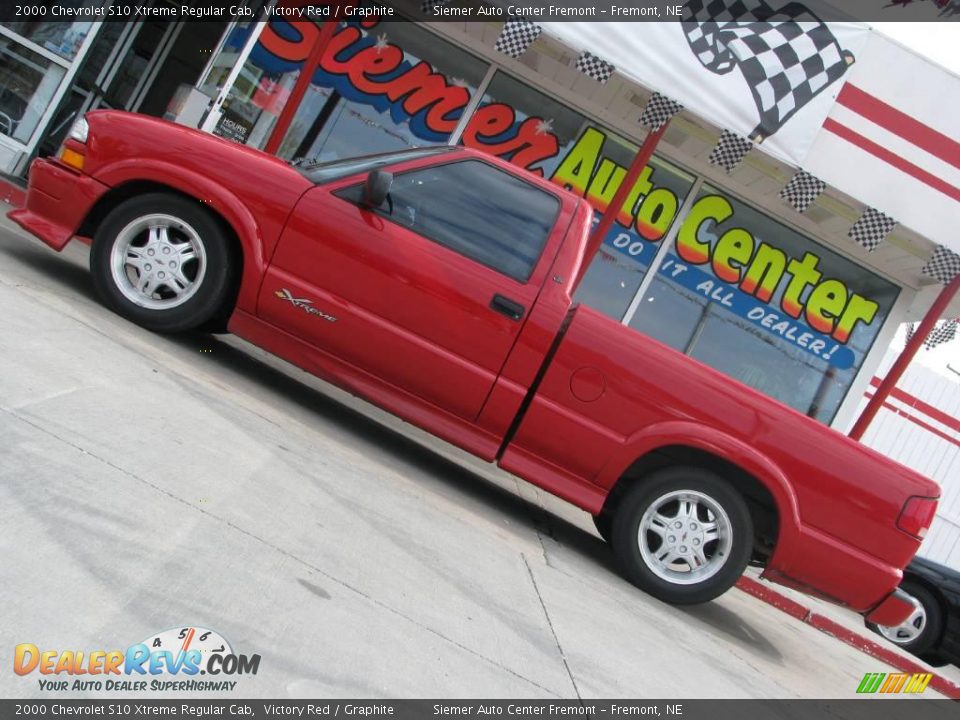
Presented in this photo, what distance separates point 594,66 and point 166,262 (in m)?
5.03

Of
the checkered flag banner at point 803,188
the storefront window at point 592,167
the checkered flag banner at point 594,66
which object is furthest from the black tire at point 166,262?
the storefront window at point 592,167

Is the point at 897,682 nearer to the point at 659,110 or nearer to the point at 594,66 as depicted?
the point at 659,110

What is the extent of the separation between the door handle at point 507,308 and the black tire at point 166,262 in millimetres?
1519

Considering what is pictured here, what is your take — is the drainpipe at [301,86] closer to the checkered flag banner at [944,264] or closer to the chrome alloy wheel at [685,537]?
the chrome alloy wheel at [685,537]

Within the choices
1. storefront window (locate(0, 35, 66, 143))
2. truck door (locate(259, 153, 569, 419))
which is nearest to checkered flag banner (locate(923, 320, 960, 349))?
truck door (locate(259, 153, 569, 419))

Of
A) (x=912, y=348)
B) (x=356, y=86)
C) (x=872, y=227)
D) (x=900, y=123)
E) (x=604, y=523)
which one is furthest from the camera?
(x=356, y=86)

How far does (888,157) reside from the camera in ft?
30.5

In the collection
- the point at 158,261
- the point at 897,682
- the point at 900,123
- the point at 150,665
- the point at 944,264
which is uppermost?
the point at 900,123

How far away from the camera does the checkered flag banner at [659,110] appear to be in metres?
8.81

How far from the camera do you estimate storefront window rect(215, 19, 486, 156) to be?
35.6ft

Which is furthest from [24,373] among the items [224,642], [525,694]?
[525,694]

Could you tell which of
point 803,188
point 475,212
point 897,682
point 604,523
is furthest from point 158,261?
point 897,682

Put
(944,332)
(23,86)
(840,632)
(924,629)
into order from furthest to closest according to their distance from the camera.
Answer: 1. (944,332)
2. (23,86)
3. (924,629)
4. (840,632)
